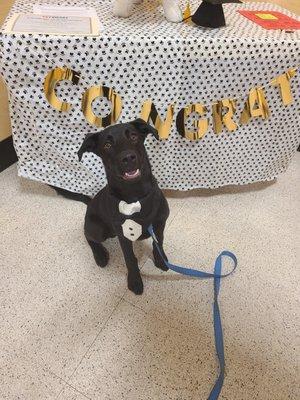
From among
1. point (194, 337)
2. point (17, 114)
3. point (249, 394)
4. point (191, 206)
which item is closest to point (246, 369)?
point (249, 394)

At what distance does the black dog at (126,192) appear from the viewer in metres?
0.86

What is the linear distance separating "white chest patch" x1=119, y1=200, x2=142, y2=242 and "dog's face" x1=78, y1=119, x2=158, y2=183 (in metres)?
0.08

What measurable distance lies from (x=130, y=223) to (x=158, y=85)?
1.73ft

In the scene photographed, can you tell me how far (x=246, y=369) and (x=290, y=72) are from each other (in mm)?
1038

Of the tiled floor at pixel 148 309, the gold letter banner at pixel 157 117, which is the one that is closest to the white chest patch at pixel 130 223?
the tiled floor at pixel 148 309

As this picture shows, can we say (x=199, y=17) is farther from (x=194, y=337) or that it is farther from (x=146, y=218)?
(x=194, y=337)

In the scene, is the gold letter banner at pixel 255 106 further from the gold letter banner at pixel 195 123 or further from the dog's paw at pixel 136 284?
the dog's paw at pixel 136 284

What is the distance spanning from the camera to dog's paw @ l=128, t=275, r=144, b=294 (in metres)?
1.11

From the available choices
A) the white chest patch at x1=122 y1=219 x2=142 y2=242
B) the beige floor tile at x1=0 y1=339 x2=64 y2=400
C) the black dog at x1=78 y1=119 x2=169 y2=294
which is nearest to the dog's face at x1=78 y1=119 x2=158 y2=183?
the black dog at x1=78 y1=119 x2=169 y2=294

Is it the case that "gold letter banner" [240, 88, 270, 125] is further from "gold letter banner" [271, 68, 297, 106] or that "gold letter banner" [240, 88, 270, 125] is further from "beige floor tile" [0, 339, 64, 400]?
"beige floor tile" [0, 339, 64, 400]

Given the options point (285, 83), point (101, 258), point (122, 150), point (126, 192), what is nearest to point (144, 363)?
point (101, 258)

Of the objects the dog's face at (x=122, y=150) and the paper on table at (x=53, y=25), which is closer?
the dog's face at (x=122, y=150)

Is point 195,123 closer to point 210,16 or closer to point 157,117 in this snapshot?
point 157,117

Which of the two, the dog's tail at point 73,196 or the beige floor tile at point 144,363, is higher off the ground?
the dog's tail at point 73,196
